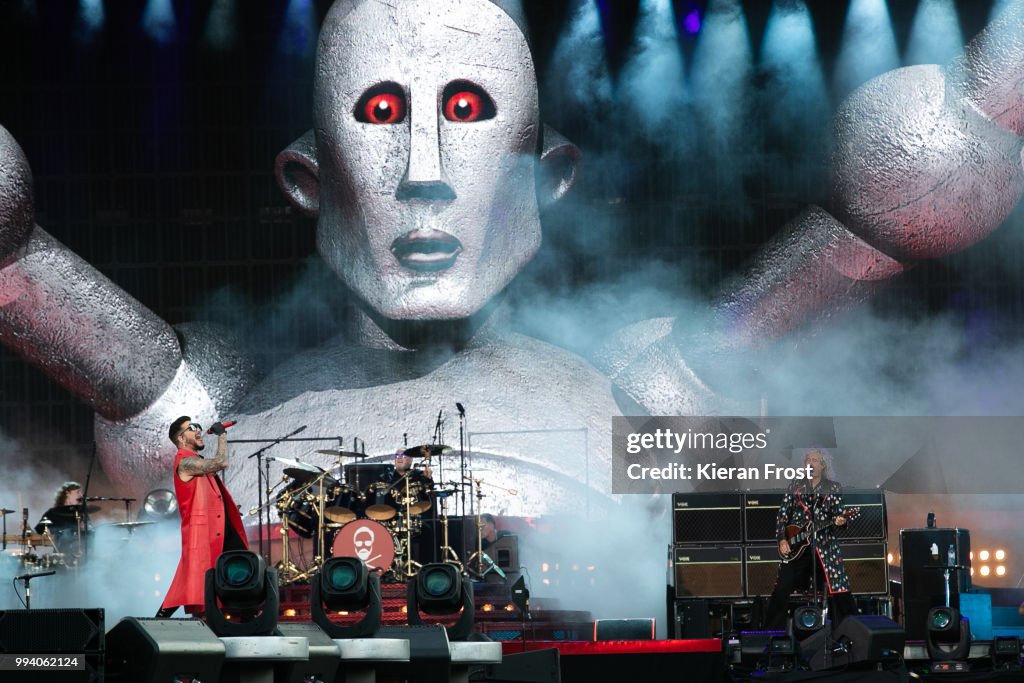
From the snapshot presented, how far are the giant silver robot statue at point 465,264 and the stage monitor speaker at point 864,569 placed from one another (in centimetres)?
214

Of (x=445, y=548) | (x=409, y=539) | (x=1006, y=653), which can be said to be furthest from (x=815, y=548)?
(x=409, y=539)

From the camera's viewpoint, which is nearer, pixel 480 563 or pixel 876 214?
pixel 480 563

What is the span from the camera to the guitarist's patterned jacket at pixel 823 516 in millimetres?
8195

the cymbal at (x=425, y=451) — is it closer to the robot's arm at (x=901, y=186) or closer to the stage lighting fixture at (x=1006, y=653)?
the robot's arm at (x=901, y=186)

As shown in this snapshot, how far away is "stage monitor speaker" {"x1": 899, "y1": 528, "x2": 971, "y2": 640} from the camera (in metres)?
8.50

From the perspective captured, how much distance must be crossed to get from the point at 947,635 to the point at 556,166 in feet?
17.0

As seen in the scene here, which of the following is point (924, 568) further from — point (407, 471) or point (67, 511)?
point (67, 511)

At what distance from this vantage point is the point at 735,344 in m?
10.9

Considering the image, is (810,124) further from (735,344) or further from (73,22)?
(73,22)

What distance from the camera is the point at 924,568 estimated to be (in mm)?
8539

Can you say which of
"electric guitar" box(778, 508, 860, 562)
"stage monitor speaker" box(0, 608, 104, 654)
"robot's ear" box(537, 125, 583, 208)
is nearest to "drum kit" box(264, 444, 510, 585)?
"electric guitar" box(778, 508, 860, 562)

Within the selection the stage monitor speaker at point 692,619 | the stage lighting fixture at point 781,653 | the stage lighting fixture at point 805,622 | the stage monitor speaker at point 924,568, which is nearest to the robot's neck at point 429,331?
the stage monitor speaker at point 692,619

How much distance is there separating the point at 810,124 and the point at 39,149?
5572 mm

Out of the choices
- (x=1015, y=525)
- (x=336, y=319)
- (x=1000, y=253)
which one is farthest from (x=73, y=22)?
(x=1015, y=525)
